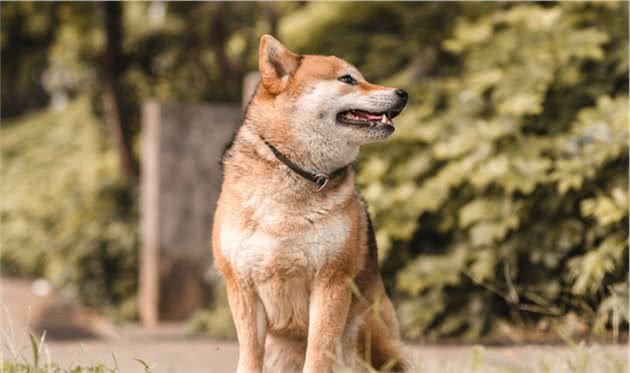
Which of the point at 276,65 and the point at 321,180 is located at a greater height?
the point at 276,65

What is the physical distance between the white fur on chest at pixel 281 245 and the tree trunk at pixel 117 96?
10617 millimetres

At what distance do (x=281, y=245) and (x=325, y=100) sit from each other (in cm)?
74

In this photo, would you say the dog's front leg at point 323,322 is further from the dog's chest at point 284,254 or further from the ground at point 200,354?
the ground at point 200,354

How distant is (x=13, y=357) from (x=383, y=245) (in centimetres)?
451

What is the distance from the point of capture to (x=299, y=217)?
4449mm

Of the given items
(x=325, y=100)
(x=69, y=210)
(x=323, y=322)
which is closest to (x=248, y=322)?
(x=323, y=322)

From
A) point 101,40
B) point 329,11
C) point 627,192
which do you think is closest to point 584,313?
point 627,192

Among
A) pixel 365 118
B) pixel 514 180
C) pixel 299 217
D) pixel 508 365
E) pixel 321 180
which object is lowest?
pixel 508 365

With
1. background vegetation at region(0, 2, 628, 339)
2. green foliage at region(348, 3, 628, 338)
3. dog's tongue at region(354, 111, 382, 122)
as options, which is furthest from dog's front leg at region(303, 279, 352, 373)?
green foliage at region(348, 3, 628, 338)

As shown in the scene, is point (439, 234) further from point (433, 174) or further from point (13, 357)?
point (13, 357)

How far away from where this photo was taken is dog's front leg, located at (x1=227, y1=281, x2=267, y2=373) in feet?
14.7

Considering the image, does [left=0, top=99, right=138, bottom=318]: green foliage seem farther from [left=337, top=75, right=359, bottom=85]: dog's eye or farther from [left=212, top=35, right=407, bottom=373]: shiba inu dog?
[left=337, top=75, right=359, bottom=85]: dog's eye

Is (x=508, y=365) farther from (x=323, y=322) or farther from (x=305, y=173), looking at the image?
(x=305, y=173)

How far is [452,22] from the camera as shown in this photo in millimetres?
10609
